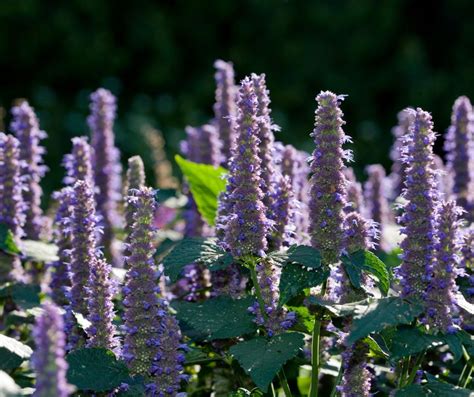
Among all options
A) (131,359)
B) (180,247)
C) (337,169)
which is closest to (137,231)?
(180,247)

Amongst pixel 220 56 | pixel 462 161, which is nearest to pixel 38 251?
pixel 462 161

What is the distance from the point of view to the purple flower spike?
12.1ft

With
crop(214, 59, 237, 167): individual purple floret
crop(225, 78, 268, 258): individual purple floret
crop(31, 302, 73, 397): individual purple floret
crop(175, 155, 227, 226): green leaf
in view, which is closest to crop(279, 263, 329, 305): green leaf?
crop(225, 78, 268, 258): individual purple floret

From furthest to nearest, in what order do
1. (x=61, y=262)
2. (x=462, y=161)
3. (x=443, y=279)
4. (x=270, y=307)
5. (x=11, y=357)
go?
(x=462, y=161) < (x=61, y=262) < (x=11, y=357) < (x=270, y=307) < (x=443, y=279)

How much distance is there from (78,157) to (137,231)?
4.93ft

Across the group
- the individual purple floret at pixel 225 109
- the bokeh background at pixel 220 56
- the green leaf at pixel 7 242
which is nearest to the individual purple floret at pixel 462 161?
the individual purple floret at pixel 225 109

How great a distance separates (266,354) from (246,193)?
681mm

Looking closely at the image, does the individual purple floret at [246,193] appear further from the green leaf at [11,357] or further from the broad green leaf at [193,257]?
the green leaf at [11,357]

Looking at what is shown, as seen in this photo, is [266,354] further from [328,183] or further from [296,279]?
[328,183]

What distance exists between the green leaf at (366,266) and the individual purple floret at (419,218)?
0.23ft

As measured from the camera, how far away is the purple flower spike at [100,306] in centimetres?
370

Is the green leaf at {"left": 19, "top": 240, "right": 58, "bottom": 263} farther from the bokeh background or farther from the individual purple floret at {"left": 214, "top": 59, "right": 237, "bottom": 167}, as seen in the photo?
the bokeh background

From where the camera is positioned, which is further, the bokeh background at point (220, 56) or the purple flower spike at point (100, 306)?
the bokeh background at point (220, 56)

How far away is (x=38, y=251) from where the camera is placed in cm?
518
